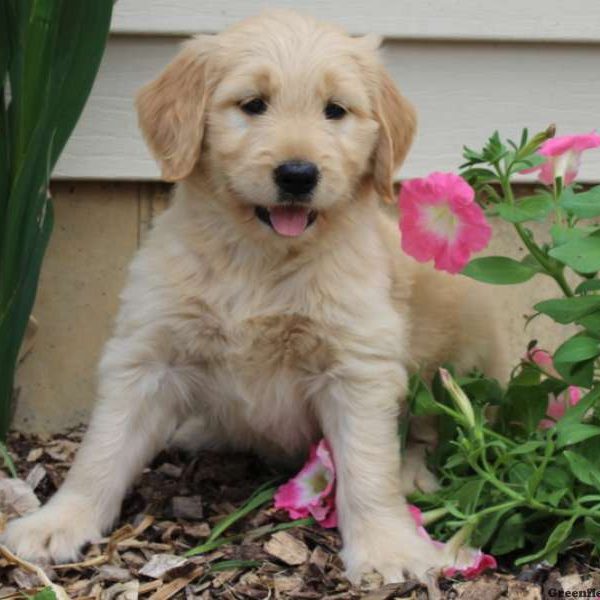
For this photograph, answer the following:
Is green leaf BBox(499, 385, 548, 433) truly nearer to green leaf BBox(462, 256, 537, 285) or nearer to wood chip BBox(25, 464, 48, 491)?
green leaf BBox(462, 256, 537, 285)

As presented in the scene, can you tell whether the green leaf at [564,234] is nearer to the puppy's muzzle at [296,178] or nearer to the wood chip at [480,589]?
the puppy's muzzle at [296,178]

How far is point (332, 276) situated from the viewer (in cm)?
297

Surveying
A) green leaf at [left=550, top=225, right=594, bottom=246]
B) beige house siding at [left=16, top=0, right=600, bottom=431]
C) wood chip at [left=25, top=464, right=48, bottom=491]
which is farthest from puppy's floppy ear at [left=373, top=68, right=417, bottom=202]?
wood chip at [left=25, top=464, right=48, bottom=491]

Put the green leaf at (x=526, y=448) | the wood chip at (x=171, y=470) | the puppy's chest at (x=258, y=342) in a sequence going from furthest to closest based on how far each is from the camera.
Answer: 1. the wood chip at (x=171, y=470)
2. the puppy's chest at (x=258, y=342)
3. the green leaf at (x=526, y=448)

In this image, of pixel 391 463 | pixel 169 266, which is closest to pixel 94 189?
pixel 169 266

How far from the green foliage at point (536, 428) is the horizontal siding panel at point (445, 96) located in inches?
35.5

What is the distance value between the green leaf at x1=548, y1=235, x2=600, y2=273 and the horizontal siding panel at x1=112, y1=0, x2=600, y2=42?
54.1 inches

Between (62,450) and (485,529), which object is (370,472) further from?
(62,450)

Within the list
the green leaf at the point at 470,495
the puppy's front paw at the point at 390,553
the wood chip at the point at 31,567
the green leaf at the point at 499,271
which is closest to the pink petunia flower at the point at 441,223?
the green leaf at the point at 499,271

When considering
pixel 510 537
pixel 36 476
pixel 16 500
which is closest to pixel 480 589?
pixel 510 537

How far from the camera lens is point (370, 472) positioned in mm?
2887

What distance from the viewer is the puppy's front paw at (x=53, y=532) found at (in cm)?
279

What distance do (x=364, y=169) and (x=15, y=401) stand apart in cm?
156

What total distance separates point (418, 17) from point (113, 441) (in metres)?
1.68
